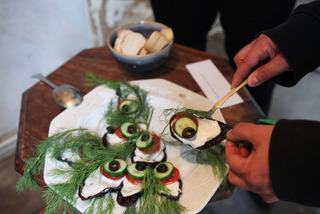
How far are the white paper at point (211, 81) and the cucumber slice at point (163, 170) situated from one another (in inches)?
14.5

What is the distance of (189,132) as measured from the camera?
29.7 inches

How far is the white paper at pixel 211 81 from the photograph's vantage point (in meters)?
1.01

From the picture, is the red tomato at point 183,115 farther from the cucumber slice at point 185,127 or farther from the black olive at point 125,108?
the black olive at point 125,108

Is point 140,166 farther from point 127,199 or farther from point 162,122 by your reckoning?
point 162,122

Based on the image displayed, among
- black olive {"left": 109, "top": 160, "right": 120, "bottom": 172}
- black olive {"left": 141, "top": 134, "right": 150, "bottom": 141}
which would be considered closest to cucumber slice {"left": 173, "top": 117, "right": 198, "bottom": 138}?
black olive {"left": 141, "top": 134, "right": 150, "bottom": 141}

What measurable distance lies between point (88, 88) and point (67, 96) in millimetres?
111

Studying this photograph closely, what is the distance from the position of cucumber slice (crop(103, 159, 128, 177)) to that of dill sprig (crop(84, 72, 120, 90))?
357 millimetres

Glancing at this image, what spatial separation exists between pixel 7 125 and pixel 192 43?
137 cm

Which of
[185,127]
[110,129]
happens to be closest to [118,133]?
[110,129]

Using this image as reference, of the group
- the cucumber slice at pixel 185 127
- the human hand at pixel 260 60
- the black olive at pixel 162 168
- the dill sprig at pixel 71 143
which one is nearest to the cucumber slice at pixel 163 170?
the black olive at pixel 162 168

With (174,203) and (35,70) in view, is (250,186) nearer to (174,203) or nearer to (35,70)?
(174,203)

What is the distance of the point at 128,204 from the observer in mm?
681

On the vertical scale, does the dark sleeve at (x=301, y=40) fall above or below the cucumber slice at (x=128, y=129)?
above

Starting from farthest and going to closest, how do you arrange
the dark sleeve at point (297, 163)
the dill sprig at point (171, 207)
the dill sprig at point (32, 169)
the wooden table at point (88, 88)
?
1. the wooden table at point (88, 88)
2. the dill sprig at point (32, 169)
3. the dill sprig at point (171, 207)
4. the dark sleeve at point (297, 163)
